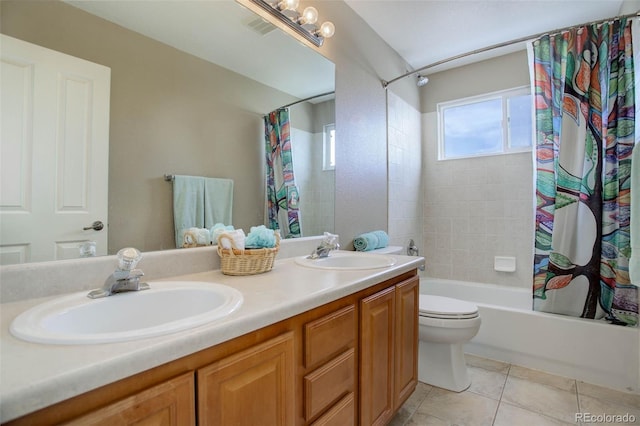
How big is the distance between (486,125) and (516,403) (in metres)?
2.39

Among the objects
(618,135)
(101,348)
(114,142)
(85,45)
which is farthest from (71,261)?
(618,135)

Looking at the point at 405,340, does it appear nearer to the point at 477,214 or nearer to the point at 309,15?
the point at 309,15

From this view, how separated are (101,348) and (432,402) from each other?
5.99 ft

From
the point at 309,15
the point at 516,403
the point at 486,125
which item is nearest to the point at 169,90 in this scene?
the point at 309,15

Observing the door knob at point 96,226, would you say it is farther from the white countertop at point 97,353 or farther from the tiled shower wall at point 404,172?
the tiled shower wall at point 404,172

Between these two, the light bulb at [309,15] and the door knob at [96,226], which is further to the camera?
the light bulb at [309,15]

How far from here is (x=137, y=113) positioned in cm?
106

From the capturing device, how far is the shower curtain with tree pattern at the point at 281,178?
1.55 metres

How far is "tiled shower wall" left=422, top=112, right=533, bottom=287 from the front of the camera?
275cm

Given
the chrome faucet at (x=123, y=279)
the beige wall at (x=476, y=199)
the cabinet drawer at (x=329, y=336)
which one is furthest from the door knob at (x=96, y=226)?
the beige wall at (x=476, y=199)

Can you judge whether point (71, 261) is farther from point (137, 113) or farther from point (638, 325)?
point (638, 325)

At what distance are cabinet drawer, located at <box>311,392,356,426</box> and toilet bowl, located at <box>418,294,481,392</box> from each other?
2.98ft

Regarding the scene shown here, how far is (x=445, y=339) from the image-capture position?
1.84m

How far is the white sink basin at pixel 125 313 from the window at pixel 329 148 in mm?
1176
